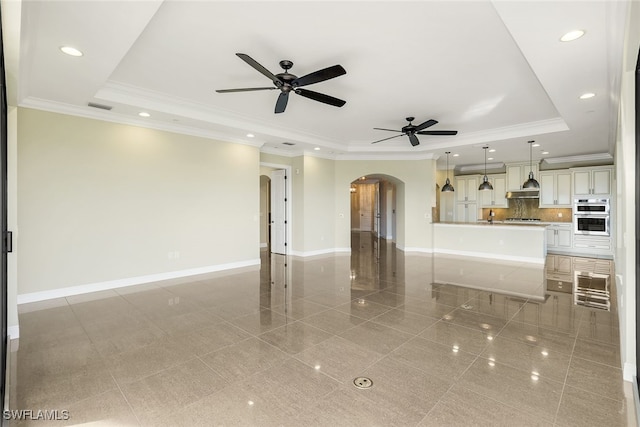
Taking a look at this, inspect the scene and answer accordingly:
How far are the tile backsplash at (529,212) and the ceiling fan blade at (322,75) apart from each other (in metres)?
9.10

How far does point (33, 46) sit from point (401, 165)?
25.4 ft

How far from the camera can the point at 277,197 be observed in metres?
8.98

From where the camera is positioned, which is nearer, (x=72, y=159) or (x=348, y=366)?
(x=348, y=366)

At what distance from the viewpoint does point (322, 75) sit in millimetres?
3330

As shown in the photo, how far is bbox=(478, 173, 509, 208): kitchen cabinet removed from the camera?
9992 mm

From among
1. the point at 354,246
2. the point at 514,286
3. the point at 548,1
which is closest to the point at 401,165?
the point at 354,246

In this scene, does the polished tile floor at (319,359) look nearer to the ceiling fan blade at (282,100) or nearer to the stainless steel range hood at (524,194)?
the ceiling fan blade at (282,100)

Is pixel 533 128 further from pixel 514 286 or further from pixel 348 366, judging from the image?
pixel 348 366

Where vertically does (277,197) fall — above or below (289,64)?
below

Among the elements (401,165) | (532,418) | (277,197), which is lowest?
(532,418)

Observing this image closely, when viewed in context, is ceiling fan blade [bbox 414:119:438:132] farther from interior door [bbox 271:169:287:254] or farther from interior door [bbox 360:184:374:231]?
interior door [bbox 360:184:374:231]

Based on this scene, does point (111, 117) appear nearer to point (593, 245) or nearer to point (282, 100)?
point (282, 100)

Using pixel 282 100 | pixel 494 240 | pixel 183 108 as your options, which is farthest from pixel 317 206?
pixel 282 100

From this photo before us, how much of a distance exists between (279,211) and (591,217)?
8.28 meters
